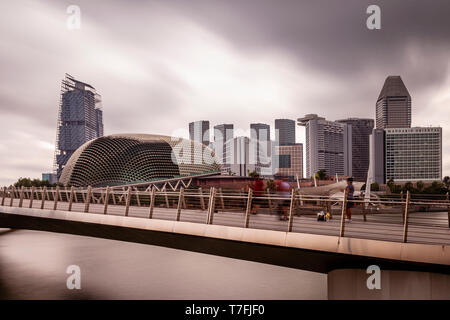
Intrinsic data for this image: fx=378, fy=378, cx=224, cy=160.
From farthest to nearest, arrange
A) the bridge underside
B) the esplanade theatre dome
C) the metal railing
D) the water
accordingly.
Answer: the esplanade theatre dome
the water
the metal railing
the bridge underside

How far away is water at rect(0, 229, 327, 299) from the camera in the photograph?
23.0 meters

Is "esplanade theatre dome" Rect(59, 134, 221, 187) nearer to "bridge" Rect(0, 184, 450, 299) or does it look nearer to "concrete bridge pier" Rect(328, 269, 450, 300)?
"bridge" Rect(0, 184, 450, 299)

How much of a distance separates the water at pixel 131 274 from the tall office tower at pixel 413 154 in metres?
178

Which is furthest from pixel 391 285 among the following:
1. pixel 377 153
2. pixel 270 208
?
pixel 377 153

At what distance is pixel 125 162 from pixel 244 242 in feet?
330

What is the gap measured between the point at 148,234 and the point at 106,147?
10208 cm

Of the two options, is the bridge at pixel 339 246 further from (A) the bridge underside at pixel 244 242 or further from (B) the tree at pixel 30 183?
(B) the tree at pixel 30 183

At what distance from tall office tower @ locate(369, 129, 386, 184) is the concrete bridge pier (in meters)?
197

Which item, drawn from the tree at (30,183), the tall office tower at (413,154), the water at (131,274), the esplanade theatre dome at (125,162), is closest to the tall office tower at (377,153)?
the tall office tower at (413,154)

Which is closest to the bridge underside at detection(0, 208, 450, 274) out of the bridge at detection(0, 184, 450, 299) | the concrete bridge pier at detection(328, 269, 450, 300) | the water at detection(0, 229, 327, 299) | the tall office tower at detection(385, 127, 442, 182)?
the bridge at detection(0, 184, 450, 299)

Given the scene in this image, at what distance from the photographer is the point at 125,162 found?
4198 inches
